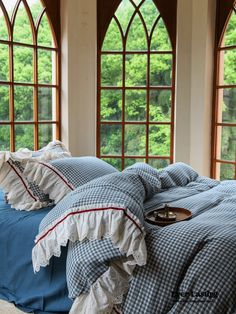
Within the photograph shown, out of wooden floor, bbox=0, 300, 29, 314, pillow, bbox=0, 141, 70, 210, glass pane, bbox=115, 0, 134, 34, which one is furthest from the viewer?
glass pane, bbox=115, 0, 134, 34

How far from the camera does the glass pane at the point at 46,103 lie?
3.93 meters

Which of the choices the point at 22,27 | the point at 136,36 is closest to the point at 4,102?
the point at 22,27

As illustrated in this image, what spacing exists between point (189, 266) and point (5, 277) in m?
1.09

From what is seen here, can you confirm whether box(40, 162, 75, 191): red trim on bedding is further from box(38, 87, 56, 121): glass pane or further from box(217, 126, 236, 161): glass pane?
box(217, 126, 236, 161): glass pane

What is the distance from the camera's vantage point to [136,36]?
4.12 meters

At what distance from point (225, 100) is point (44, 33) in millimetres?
1941

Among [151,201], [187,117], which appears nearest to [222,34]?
[187,117]

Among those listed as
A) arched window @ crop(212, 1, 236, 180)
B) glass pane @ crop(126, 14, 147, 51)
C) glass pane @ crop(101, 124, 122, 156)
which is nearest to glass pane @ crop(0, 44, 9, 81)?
glass pane @ crop(101, 124, 122, 156)

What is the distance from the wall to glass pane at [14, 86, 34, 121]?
0.36 meters

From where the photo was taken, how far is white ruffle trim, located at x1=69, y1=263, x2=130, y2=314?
1.59m

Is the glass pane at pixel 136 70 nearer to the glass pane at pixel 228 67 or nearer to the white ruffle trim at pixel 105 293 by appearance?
the glass pane at pixel 228 67

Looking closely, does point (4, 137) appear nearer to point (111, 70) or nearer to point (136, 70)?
point (111, 70)

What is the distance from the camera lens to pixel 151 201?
92.7 inches

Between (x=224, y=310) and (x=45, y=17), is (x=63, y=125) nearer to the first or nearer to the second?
(x=45, y=17)
